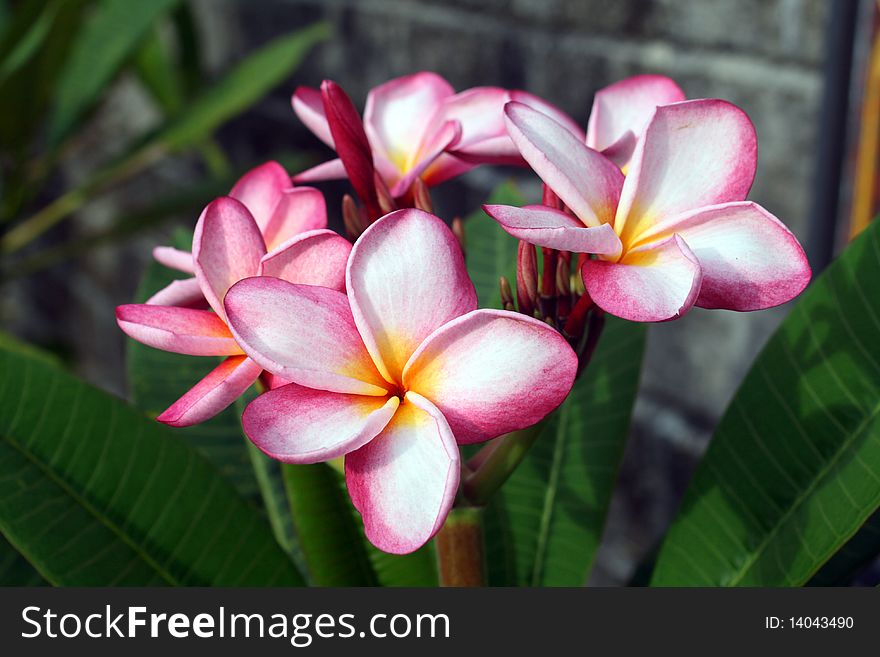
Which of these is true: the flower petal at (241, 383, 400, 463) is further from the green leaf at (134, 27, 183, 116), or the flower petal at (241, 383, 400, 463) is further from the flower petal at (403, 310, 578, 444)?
the green leaf at (134, 27, 183, 116)

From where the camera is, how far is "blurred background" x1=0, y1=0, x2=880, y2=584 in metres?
0.88

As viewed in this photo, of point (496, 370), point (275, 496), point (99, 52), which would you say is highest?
point (496, 370)

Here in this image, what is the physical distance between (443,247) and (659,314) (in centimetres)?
8

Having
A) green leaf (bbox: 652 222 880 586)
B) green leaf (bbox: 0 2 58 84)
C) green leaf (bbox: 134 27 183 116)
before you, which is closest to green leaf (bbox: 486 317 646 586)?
green leaf (bbox: 652 222 880 586)

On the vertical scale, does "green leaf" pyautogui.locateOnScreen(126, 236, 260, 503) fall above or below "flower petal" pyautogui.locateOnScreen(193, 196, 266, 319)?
below

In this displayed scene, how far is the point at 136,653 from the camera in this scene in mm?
385

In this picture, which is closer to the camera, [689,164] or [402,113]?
[689,164]

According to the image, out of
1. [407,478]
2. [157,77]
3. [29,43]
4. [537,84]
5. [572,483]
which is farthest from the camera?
[157,77]

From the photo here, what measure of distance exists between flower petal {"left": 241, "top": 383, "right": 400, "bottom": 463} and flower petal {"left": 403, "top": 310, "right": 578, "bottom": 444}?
2cm

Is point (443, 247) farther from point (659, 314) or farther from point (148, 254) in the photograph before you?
point (148, 254)

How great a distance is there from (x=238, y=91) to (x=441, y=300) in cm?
109

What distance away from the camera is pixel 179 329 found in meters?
0.35

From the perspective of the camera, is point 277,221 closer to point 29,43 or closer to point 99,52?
point 29,43

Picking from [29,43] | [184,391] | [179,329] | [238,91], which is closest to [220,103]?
[238,91]
